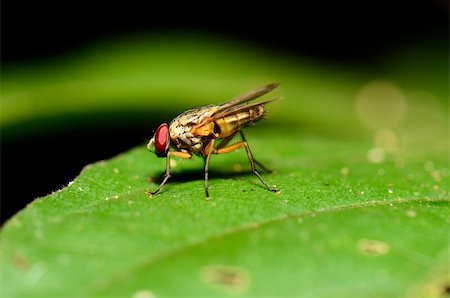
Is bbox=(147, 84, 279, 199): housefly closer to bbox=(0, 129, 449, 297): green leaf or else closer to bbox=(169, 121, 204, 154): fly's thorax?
bbox=(169, 121, 204, 154): fly's thorax

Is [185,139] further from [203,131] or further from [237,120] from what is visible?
[237,120]

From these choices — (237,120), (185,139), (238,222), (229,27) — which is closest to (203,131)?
(185,139)

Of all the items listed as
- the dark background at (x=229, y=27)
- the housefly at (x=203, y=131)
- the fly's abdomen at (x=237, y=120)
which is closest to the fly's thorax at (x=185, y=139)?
the housefly at (x=203, y=131)

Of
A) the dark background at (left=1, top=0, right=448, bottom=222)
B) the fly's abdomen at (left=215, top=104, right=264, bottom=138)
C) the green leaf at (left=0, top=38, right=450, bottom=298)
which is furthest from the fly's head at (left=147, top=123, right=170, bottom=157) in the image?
the dark background at (left=1, top=0, right=448, bottom=222)

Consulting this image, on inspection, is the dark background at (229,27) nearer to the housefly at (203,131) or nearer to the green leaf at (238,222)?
the green leaf at (238,222)

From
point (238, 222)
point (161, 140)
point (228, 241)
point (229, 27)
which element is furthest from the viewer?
point (229, 27)

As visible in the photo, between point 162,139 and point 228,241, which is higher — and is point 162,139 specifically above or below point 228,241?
above
